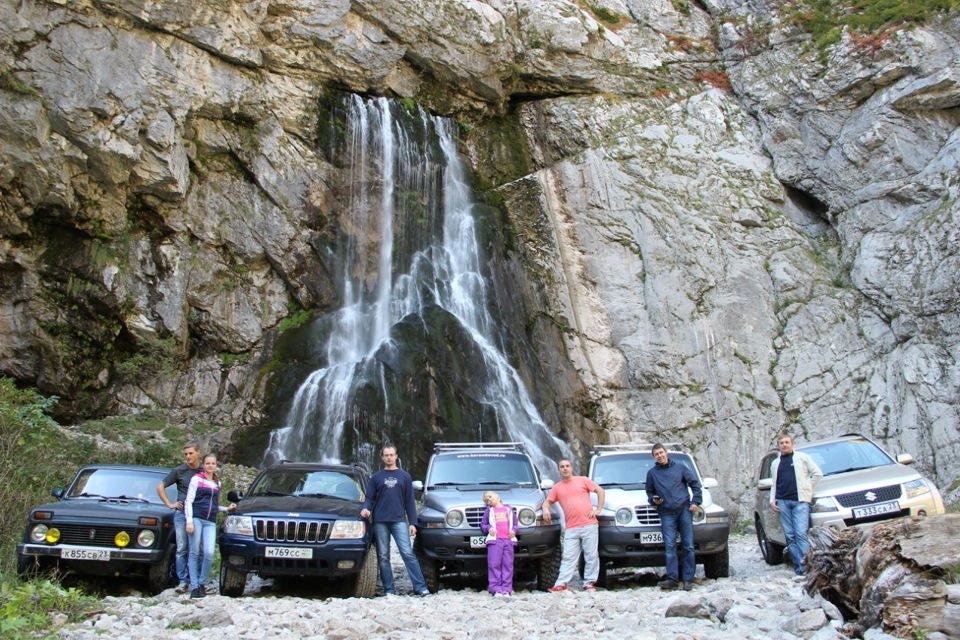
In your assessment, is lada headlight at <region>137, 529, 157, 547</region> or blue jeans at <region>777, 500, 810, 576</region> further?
blue jeans at <region>777, 500, 810, 576</region>

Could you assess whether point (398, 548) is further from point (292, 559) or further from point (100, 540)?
point (100, 540)

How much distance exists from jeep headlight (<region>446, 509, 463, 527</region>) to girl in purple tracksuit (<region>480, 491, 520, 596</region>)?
0.42 m

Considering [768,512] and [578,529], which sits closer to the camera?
[578,529]

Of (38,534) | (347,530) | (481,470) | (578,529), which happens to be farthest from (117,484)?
(578,529)

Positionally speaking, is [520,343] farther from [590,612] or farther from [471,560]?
[590,612]

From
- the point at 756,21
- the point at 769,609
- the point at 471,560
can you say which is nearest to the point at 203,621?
the point at 471,560

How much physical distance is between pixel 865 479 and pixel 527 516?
4.58 m

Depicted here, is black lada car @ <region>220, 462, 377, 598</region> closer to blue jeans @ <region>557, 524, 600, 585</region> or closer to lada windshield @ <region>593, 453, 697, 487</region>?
blue jeans @ <region>557, 524, 600, 585</region>

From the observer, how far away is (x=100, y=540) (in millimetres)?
8734

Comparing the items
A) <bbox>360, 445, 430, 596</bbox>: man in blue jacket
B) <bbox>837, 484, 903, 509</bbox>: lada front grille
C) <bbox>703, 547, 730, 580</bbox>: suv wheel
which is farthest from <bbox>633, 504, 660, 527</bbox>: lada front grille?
<bbox>360, 445, 430, 596</bbox>: man in blue jacket

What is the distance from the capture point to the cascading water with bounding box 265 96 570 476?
66.3 ft

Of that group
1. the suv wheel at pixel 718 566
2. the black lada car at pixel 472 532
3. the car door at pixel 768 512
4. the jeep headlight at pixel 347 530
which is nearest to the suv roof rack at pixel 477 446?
the black lada car at pixel 472 532

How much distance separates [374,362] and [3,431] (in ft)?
35.6

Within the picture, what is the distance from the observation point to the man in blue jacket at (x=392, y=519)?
9.09 meters
